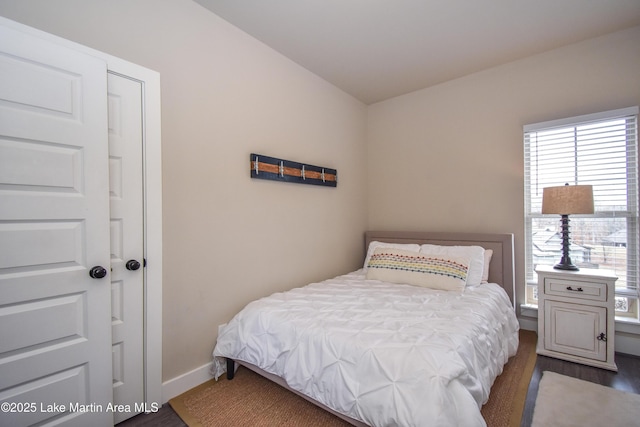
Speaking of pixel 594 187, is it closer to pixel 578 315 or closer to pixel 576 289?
pixel 576 289

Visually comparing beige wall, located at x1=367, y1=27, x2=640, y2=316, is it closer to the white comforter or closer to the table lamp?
the table lamp

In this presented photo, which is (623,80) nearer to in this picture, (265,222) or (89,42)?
(265,222)

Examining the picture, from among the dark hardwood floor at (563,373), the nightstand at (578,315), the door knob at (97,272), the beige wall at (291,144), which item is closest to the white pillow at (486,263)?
the beige wall at (291,144)

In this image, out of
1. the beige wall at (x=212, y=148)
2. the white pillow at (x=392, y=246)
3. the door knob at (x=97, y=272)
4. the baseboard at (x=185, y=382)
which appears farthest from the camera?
the white pillow at (x=392, y=246)

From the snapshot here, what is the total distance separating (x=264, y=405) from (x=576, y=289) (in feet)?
8.08

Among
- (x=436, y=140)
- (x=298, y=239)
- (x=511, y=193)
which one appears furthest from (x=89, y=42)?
(x=511, y=193)

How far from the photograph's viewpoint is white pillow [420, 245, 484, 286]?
2.55 m

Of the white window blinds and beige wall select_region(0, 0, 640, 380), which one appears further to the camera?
the white window blinds

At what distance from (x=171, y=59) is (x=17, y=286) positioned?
150cm

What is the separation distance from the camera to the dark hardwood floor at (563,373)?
1.65m

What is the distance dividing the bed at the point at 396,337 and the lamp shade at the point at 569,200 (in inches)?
21.5

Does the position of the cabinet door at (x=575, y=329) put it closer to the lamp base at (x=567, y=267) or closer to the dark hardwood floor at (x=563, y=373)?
the dark hardwood floor at (x=563, y=373)

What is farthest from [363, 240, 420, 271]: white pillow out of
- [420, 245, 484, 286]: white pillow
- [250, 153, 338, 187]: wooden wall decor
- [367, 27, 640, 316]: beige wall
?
[250, 153, 338, 187]: wooden wall decor

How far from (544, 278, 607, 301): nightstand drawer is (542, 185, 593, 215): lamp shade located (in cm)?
55
